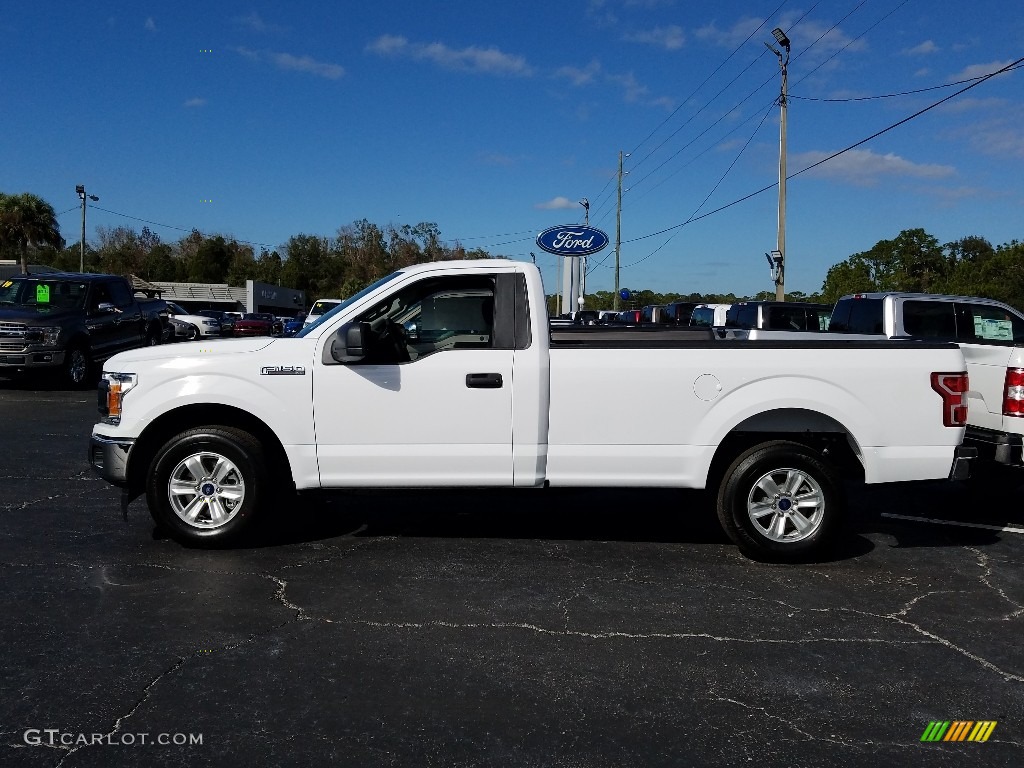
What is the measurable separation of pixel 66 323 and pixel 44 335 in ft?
1.50

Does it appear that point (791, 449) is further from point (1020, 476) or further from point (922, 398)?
point (1020, 476)

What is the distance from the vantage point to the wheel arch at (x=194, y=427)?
5.99 m

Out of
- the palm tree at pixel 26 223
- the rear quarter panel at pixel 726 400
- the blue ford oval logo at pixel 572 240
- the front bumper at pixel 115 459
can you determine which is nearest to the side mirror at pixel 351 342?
the rear quarter panel at pixel 726 400

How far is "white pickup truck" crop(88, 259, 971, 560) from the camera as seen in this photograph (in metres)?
5.85

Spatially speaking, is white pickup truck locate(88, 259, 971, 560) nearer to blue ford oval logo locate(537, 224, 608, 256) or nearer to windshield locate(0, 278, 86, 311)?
windshield locate(0, 278, 86, 311)

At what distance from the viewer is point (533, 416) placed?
5852 mm

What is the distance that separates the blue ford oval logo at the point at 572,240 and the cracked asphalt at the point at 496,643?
22.0 meters

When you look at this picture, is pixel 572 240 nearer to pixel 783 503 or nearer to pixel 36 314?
pixel 36 314

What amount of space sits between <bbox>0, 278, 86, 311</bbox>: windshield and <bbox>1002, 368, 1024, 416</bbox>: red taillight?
1526 cm

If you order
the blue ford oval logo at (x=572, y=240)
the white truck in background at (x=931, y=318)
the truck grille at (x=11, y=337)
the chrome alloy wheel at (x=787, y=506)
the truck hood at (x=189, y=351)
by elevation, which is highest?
the blue ford oval logo at (x=572, y=240)

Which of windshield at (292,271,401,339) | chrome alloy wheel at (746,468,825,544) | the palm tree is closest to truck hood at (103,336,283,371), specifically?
windshield at (292,271,401,339)

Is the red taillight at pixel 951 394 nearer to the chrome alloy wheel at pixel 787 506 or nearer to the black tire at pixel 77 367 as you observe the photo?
the chrome alloy wheel at pixel 787 506

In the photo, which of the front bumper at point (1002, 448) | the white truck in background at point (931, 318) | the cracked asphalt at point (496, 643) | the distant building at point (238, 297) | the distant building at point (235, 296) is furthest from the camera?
the distant building at point (238, 297)

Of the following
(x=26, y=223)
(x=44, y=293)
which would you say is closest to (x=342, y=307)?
(x=44, y=293)
